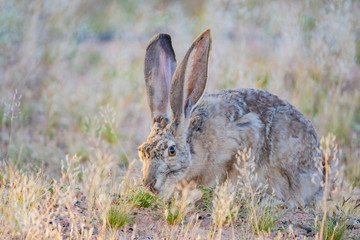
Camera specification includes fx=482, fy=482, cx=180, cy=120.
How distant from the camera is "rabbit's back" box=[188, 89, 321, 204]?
4.23 metres

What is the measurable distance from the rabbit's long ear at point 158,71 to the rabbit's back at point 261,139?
1.07ft

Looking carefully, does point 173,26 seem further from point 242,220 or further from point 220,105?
point 242,220

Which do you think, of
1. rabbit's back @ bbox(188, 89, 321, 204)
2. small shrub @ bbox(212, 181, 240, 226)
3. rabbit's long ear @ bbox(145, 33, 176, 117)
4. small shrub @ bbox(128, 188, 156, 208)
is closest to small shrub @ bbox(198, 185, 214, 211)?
rabbit's back @ bbox(188, 89, 321, 204)

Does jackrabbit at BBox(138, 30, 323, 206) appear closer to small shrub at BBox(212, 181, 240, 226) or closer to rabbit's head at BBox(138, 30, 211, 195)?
rabbit's head at BBox(138, 30, 211, 195)

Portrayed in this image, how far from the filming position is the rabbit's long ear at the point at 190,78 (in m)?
3.89

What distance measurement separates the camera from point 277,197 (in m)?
4.36

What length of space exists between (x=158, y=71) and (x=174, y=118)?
0.58m

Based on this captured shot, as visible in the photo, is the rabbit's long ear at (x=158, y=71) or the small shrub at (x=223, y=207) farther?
the rabbit's long ear at (x=158, y=71)

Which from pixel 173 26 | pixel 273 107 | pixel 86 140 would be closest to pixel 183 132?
pixel 273 107

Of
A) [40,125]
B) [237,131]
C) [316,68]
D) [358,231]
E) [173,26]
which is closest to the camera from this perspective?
[358,231]

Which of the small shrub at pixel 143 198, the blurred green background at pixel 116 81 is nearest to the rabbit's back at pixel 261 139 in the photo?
the small shrub at pixel 143 198

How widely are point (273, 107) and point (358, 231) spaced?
4.34 ft

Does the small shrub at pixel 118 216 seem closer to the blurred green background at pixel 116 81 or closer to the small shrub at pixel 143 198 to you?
the small shrub at pixel 143 198

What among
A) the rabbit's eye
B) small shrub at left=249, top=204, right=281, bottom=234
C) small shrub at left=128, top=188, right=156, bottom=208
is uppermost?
the rabbit's eye
